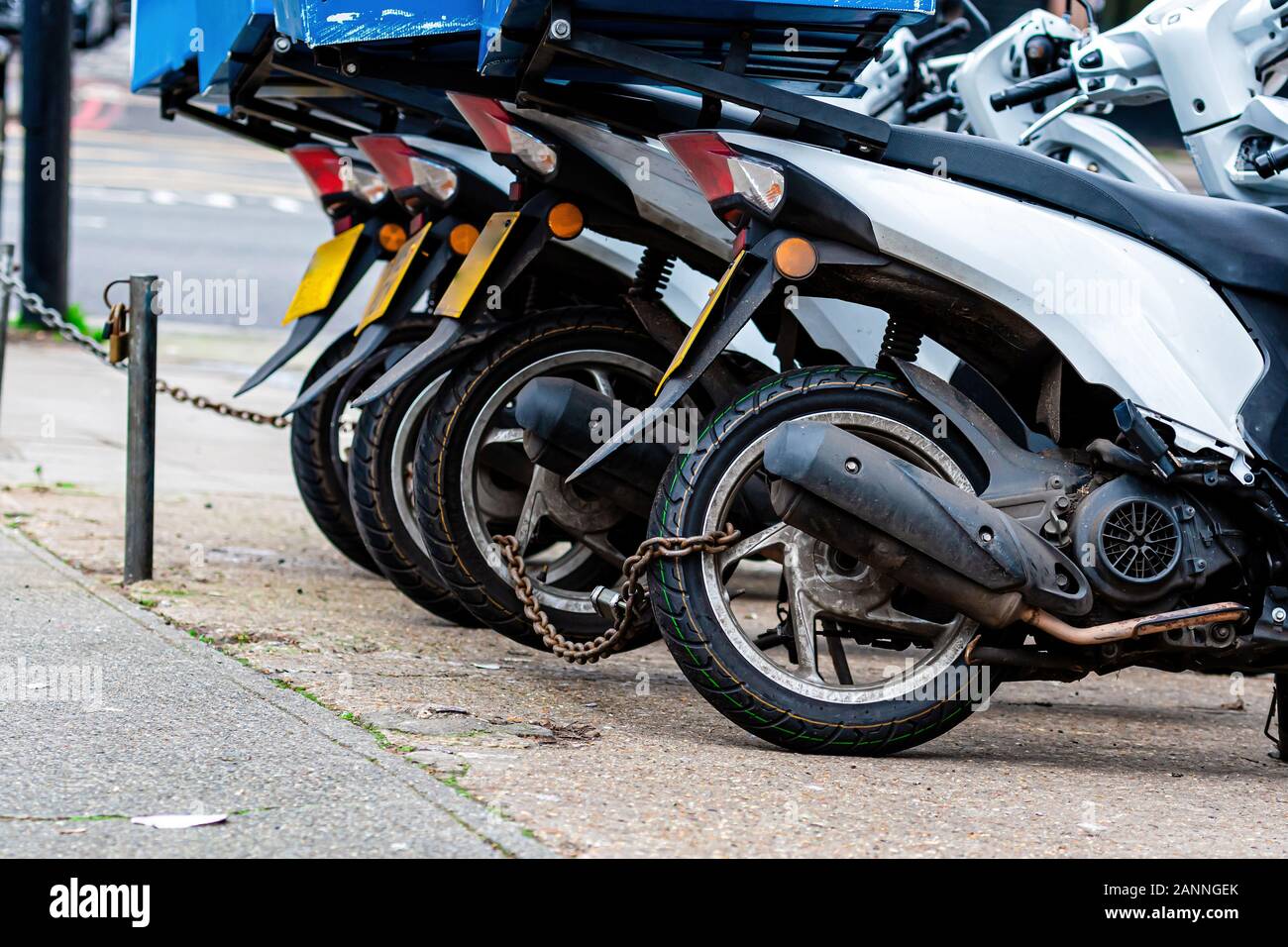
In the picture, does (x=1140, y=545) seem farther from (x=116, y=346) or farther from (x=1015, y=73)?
(x=116, y=346)

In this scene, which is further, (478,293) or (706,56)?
(478,293)

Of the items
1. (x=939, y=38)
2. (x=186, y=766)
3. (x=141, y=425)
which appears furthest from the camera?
(x=939, y=38)

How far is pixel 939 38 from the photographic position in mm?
6953

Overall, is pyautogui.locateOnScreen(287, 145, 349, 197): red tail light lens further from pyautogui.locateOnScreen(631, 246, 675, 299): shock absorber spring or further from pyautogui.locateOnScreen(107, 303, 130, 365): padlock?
pyautogui.locateOnScreen(631, 246, 675, 299): shock absorber spring

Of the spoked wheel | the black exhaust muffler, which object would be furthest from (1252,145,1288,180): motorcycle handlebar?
the spoked wheel

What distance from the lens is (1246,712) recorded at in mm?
5137

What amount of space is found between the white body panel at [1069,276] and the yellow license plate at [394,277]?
154 centimetres

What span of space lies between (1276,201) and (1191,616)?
71.1 inches

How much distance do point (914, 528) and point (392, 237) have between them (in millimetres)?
2580

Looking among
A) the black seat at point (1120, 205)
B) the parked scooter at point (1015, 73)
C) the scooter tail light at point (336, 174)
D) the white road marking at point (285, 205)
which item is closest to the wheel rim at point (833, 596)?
the black seat at point (1120, 205)

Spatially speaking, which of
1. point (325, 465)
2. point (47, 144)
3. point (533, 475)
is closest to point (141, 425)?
point (325, 465)

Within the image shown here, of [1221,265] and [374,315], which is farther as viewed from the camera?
[374,315]
